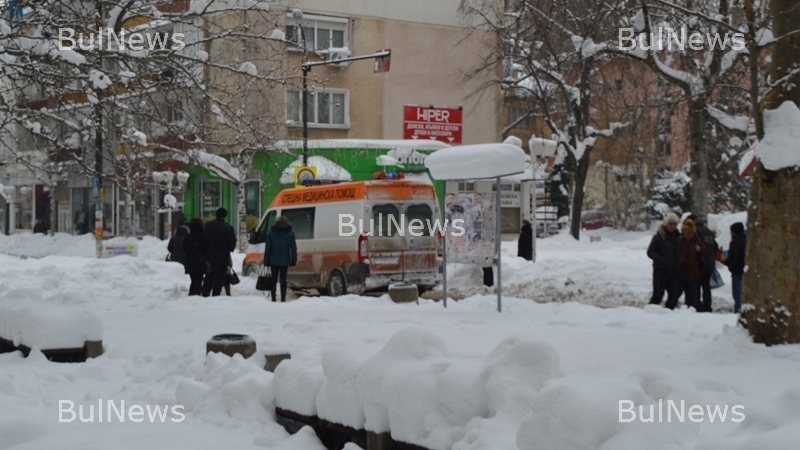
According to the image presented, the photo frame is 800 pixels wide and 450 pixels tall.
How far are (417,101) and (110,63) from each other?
3117cm

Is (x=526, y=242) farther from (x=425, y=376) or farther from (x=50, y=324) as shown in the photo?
(x=425, y=376)

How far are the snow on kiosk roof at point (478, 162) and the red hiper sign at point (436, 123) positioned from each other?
102 feet

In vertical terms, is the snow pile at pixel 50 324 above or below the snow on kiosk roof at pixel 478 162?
below

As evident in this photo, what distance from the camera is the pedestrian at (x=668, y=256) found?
1691 centimetres

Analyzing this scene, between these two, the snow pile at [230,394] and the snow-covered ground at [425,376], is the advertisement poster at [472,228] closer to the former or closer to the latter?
the snow-covered ground at [425,376]

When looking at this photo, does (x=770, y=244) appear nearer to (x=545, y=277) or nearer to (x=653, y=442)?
(x=653, y=442)

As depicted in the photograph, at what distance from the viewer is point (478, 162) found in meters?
15.2

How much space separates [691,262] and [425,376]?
1180 cm

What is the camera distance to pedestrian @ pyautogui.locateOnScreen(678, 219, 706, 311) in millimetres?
17281

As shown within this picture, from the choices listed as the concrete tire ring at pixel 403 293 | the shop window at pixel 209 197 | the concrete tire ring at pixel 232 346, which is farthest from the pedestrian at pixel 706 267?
the shop window at pixel 209 197

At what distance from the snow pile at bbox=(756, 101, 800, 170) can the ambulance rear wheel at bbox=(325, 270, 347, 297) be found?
1200cm

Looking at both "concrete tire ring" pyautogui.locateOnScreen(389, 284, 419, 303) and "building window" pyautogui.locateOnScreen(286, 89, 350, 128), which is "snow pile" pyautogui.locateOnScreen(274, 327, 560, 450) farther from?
"building window" pyautogui.locateOnScreen(286, 89, 350, 128)

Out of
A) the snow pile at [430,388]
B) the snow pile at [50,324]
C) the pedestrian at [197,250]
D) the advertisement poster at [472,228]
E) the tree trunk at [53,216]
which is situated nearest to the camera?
the snow pile at [430,388]

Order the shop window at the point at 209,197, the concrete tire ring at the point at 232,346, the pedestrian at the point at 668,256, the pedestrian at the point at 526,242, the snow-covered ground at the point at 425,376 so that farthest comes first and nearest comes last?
the shop window at the point at 209,197
the pedestrian at the point at 526,242
the pedestrian at the point at 668,256
the concrete tire ring at the point at 232,346
the snow-covered ground at the point at 425,376
